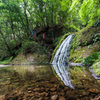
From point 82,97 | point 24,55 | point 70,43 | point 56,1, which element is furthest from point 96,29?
point 24,55

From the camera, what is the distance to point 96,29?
6.48 m

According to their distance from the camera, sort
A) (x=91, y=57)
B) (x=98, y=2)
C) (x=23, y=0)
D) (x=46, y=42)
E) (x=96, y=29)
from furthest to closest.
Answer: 1. (x=46, y=42)
2. (x=23, y=0)
3. (x=96, y=29)
4. (x=91, y=57)
5. (x=98, y=2)

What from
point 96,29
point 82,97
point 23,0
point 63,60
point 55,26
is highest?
point 23,0

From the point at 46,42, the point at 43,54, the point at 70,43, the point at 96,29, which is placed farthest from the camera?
the point at 46,42

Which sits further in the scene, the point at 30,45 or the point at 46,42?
the point at 46,42

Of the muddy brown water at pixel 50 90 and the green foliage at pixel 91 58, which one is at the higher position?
the muddy brown water at pixel 50 90

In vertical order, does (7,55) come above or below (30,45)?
below

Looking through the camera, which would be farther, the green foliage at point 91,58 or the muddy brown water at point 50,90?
the green foliage at point 91,58

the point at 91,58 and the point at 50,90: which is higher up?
the point at 50,90

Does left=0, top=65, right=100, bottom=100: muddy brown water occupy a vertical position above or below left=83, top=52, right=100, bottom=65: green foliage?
above

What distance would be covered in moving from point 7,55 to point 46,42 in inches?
325

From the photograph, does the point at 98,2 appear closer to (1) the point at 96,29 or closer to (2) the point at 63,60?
(1) the point at 96,29

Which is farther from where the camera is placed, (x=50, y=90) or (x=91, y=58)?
(x=91, y=58)

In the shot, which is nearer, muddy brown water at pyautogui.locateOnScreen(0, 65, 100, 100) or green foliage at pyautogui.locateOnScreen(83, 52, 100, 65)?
muddy brown water at pyautogui.locateOnScreen(0, 65, 100, 100)
